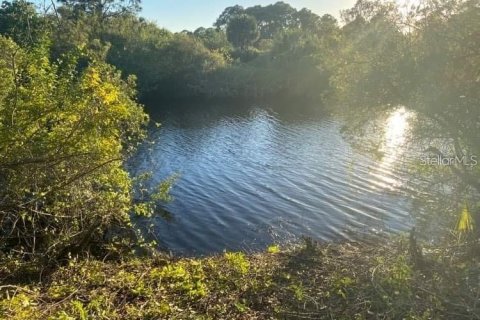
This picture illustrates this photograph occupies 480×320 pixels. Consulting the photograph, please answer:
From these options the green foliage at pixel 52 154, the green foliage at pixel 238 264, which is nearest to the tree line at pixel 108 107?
the green foliage at pixel 52 154

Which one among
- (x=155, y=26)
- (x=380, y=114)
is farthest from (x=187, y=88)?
(x=380, y=114)

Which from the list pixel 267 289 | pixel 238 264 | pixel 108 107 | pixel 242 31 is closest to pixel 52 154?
pixel 108 107

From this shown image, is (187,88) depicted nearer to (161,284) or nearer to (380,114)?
(380,114)

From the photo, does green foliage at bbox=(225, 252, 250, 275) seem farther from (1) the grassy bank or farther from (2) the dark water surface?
(2) the dark water surface

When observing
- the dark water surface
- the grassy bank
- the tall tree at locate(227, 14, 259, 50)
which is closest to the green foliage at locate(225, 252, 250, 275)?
the grassy bank

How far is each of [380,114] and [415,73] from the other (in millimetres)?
2809

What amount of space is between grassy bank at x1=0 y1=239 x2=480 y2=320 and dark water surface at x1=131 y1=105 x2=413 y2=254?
5.65 m

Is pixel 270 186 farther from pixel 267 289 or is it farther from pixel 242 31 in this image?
pixel 242 31

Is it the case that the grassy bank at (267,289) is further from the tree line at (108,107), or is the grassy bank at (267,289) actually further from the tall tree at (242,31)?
the tall tree at (242,31)

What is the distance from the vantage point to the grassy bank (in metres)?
8.57

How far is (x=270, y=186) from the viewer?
25.3m

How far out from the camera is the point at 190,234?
1872 centimetres

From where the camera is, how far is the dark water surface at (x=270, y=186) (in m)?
18.8

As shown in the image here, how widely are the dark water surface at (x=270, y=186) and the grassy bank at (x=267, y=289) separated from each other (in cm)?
565
